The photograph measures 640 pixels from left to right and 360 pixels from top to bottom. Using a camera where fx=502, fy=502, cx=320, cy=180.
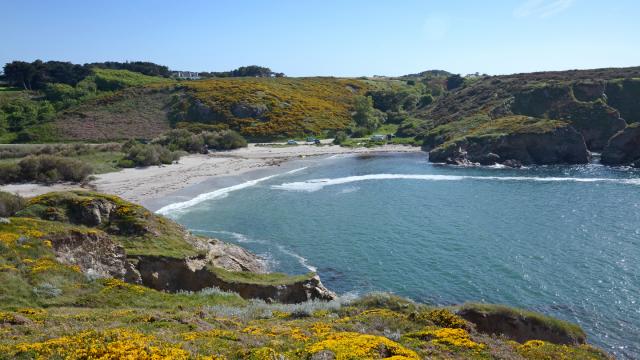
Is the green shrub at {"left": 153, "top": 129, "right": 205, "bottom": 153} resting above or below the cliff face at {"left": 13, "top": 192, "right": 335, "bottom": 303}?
above

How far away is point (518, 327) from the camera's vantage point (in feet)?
74.3

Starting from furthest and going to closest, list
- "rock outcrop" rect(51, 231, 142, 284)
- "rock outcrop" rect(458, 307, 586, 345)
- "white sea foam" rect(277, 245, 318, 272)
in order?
"white sea foam" rect(277, 245, 318, 272) < "rock outcrop" rect(51, 231, 142, 284) < "rock outcrop" rect(458, 307, 586, 345)

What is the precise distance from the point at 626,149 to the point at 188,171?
73.4 m

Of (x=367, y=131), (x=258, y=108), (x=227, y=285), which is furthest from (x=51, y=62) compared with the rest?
(x=227, y=285)

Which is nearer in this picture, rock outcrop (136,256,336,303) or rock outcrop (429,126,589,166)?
rock outcrop (136,256,336,303)

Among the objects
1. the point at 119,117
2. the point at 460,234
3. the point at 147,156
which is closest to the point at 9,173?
the point at 147,156

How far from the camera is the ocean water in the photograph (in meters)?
33.6

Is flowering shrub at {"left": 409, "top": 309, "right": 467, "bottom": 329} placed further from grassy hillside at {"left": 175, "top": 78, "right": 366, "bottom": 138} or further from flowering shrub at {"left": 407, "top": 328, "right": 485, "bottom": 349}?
grassy hillside at {"left": 175, "top": 78, "right": 366, "bottom": 138}

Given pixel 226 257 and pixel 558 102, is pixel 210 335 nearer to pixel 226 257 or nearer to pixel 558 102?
pixel 226 257

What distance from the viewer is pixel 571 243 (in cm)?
4372

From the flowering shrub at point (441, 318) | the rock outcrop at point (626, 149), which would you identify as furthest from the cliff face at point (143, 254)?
the rock outcrop at point (626, 149)

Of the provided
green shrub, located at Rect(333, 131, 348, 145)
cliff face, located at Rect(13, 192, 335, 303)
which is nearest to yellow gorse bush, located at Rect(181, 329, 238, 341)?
cliff face, located at Rect(13, 192, 335, 303)

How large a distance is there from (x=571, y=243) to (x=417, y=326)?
96.6ft

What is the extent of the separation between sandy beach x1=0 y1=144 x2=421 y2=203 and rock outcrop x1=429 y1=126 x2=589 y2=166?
55.7ft
